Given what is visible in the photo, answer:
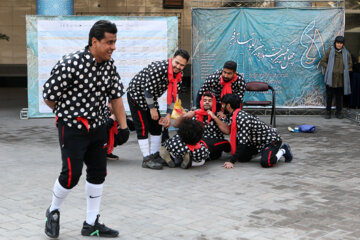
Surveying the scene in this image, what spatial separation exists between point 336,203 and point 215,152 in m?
2.34

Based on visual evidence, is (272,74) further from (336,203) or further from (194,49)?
(336,203)

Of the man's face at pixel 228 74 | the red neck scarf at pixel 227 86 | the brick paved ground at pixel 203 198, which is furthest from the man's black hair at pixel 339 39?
the man's face at pixel 228 74

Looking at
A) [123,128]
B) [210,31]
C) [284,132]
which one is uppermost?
[210,31]

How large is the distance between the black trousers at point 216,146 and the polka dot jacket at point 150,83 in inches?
36.8

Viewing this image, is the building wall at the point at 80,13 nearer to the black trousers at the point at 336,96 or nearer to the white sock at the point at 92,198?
the black trousers at the point at 336,96

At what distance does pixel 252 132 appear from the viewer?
7156 mm

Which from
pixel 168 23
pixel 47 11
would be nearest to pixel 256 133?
pixel 168 23

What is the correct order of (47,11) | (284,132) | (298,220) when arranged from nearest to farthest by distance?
(298,220) < (284,132) < (47,11)

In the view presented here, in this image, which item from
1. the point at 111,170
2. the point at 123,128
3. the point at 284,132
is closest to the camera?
the point at 123,128

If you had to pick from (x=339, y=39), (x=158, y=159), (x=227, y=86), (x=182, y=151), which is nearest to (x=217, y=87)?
(x=227, y=86)

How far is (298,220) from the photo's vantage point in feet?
16.2

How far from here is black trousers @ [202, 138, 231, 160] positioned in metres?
7.50

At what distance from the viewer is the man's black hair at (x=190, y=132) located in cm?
694

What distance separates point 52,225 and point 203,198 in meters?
1.80
